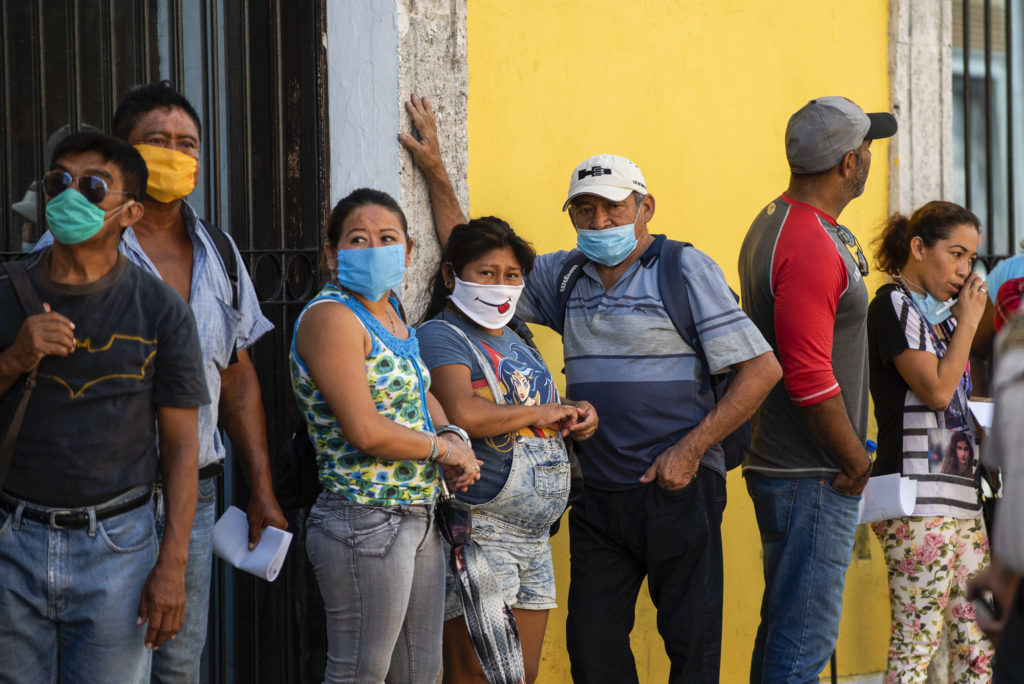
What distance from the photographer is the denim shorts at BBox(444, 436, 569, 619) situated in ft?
11.2

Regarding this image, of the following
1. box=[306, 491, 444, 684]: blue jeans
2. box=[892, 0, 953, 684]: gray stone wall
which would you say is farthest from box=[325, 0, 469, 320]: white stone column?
box=[892, 0, 953, 684]: gray stone wall

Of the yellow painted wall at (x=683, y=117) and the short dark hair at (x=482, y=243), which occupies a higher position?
the yellow painted wall at (x=683, y=117)

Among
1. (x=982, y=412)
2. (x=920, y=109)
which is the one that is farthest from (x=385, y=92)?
(x=920, y=109)

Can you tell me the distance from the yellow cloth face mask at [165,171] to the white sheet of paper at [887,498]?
8.07 ft

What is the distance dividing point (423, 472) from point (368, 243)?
65cm

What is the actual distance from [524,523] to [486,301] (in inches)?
26.9

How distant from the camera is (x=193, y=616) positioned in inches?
120

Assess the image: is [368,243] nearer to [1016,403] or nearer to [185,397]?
[185,397]

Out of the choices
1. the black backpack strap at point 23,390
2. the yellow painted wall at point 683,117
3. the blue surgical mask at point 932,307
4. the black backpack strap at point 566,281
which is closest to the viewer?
the black backpack strap at point 23,390

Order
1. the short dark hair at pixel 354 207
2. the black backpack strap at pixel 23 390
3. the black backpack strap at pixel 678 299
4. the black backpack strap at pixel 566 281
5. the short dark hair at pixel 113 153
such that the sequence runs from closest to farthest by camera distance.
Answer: the black backpack strap at pixel 23 390 < the short dark hair at pixel 113 153 < the short dark hair at pixel 354 207 < the black backpack strap at pixel 678 299 < the black backpack strap at pixel 566 281

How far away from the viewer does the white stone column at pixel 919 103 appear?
5.28m

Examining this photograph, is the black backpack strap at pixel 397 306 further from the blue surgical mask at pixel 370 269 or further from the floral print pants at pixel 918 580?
the floral print pants at pixel 918 580

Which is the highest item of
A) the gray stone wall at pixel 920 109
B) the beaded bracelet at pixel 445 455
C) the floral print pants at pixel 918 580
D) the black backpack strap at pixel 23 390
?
the gray stone wall at pixel 920 109

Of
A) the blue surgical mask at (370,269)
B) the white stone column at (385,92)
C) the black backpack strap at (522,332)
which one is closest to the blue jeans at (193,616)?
the blue surgical mask at (370,269)
